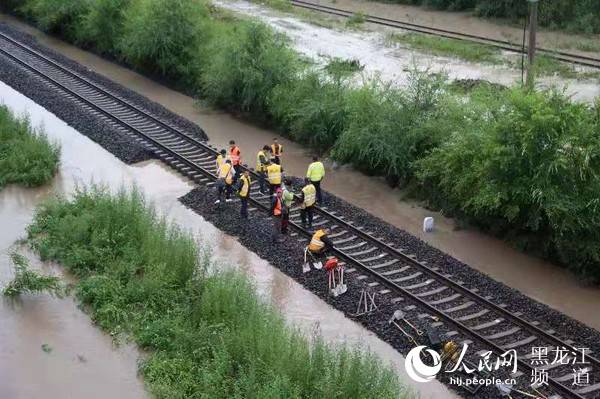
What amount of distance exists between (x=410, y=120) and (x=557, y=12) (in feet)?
65.6

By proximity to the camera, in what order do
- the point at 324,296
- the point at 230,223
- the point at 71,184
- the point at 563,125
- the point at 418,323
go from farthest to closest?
the point at 71,184
the point at 230,223
the point at 563,125
the point at 324,296
the point at 418,323

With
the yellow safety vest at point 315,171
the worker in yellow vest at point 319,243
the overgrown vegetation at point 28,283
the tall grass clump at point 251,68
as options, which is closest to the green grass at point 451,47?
the tall grass clump at point 251,68

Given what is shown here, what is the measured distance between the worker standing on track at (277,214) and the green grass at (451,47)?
17233 mm

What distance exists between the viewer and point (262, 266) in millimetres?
15484

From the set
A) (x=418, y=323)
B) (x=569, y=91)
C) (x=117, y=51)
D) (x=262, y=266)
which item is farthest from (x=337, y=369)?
(x=117, y=51)

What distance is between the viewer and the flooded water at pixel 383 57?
88.2 ft

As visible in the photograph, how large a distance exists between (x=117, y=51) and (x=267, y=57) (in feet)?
36.4

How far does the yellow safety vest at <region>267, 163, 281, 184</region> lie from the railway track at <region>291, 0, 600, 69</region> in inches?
600

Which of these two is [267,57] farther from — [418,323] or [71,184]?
[418,323]

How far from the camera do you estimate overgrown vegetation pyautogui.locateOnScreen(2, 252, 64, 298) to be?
→ 14.0 m

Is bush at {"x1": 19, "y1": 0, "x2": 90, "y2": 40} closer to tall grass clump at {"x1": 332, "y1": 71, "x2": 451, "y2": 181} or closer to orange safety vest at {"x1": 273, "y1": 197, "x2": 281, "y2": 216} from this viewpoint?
tall grass clump at {"x1": 332, "y1": 71, "x2": 451, "y2": 181}

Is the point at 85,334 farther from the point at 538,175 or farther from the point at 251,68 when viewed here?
the point at 251,68

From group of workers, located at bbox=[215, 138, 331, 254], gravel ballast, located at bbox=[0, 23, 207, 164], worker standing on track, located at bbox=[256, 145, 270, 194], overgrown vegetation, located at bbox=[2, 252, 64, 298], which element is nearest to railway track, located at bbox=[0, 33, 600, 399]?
worker standing on track, located at bbox=[256, 145, 270, 194]

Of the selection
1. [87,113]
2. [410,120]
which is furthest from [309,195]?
[87,113]
